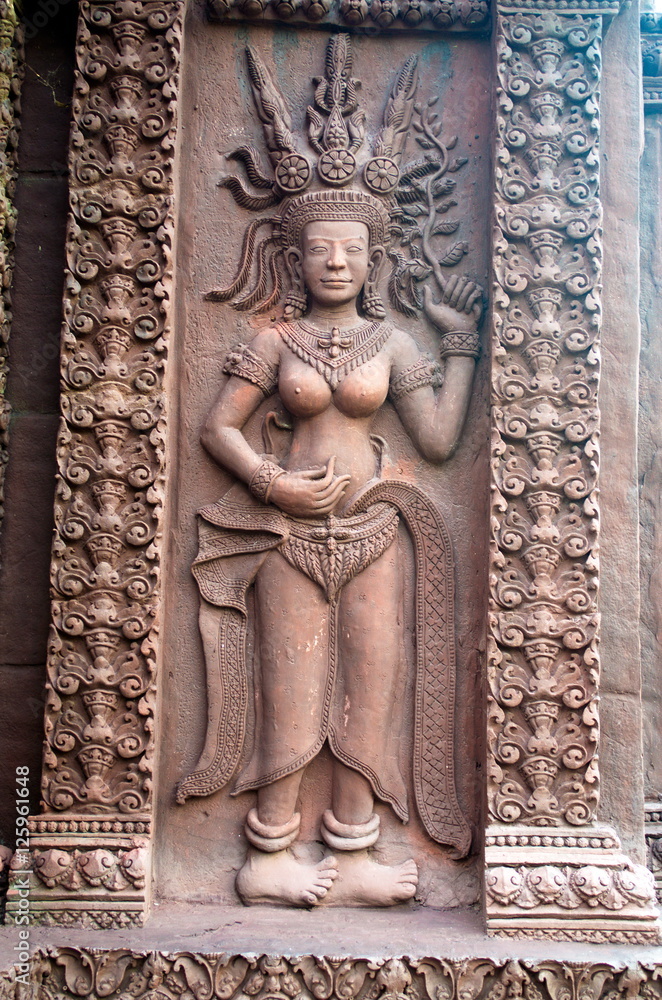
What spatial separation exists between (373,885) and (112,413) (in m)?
2.46

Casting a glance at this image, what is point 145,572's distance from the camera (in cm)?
468

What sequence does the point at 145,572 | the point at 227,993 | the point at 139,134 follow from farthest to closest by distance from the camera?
the point at 139,134
the point at 145,572
the point at 227,993

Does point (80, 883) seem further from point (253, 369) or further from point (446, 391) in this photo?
point (446, 391)

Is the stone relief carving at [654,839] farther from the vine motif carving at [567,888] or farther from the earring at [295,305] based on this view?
the earring at [295,305]

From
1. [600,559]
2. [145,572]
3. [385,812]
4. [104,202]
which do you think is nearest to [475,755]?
[385,812]

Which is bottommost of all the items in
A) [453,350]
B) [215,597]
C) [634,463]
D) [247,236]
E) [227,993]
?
[227,993]

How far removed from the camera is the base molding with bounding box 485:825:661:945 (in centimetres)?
424

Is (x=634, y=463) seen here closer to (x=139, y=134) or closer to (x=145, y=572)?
(x=145, y=572)

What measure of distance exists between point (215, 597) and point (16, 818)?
4.55ft

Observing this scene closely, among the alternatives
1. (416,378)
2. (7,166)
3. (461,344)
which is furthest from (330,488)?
(7,166)

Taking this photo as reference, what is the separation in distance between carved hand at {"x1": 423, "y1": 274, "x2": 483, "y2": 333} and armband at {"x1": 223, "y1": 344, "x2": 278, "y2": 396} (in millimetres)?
849

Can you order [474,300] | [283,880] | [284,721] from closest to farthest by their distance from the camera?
[283,880] → [284,721] → [474,300]

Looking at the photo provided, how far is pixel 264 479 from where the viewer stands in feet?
15.7

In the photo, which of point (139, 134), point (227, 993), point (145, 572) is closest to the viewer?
point (227, 993)
